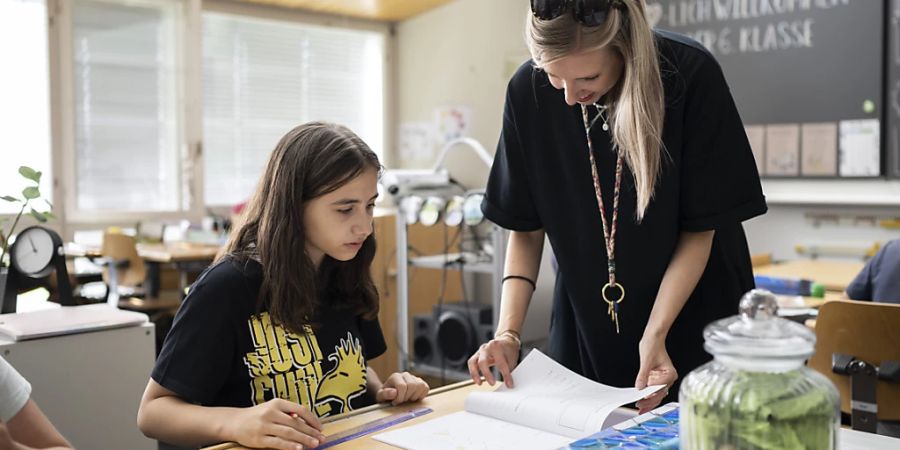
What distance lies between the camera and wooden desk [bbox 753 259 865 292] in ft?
10.5

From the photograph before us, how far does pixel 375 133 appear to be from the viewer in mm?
6215

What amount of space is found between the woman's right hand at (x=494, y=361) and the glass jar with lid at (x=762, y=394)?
0.60 meters

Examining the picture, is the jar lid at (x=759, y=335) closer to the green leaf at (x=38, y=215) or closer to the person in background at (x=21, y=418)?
the person in background at (x=21, y=418)

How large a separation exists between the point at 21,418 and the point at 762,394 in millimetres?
1064

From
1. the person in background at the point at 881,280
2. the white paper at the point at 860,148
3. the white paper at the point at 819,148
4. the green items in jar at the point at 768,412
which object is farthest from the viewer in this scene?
the white paper at the point at 819,148

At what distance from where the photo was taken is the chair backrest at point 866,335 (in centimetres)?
206

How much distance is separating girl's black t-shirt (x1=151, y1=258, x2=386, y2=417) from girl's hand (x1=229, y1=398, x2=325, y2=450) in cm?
17

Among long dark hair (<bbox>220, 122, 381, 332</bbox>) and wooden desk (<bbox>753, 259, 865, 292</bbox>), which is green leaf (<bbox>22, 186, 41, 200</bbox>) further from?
wooden desk (<bbox>753, 259, 865, 292</bbox>)

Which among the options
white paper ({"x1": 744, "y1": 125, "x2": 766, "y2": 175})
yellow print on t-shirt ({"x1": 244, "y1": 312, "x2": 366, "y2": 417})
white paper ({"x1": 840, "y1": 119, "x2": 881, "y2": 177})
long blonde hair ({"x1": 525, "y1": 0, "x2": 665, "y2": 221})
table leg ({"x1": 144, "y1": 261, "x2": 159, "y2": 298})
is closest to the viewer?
long blonde hair ({"x1": 525, "y1": 0, "x2": 665, "y2": 221})

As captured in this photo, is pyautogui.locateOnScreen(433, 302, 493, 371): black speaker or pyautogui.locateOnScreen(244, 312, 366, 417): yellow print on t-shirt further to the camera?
pyautogui.locateOnScreen(433, 302, 493, 371): black speaker

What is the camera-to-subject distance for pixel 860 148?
3.94 meters

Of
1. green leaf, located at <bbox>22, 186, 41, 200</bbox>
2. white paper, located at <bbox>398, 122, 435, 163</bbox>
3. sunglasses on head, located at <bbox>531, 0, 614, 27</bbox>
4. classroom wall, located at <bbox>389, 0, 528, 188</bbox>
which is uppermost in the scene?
classroom wall, located at <bbox>389, 0, 528, 188</bbox>

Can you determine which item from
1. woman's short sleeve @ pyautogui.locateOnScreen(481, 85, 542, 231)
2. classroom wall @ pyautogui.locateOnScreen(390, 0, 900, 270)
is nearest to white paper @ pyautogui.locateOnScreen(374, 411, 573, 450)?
woman's short sleeve @ pyautogui.locateOnScreen(481, 85, 542, 231)

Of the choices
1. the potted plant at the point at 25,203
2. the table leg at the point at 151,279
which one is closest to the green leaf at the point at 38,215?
the potted plant at the point at 25,203
